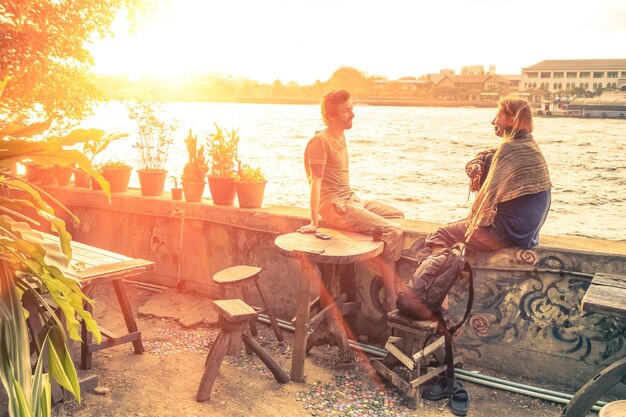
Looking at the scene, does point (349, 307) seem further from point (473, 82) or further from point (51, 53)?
point (473, 82)

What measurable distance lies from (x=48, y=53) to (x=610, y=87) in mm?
126320

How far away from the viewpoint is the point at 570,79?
12381 cm

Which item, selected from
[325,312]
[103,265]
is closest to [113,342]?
A: [103,265]

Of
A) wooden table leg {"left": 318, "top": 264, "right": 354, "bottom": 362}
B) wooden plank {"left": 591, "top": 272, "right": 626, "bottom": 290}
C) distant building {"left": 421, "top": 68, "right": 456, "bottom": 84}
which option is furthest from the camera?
distant building {"left": 421, "top": 68, "right": 456, "bottom": 84}

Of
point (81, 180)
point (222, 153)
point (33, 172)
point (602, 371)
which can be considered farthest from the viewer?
point (33, 172)

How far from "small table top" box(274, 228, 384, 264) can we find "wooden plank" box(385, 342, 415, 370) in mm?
660

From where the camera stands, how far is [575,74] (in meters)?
124

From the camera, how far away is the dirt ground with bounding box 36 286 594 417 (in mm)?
3818

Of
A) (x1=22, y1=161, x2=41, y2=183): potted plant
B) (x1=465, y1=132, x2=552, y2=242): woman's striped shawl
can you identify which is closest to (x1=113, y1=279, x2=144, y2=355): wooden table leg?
(x1=465, y1=132, x2=552, y2=242): woman's striped shawl

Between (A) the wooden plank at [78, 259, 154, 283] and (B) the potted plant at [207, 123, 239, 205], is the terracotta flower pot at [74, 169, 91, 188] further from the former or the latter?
(A) the wooden plank at [78, 259, 154, 283]

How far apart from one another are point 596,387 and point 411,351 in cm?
129

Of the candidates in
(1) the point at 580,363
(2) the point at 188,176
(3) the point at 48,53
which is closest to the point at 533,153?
(1) the point at 580,363

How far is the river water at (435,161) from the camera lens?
3306 cm

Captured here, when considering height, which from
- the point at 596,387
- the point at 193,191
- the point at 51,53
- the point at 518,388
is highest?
the point at 51,53
